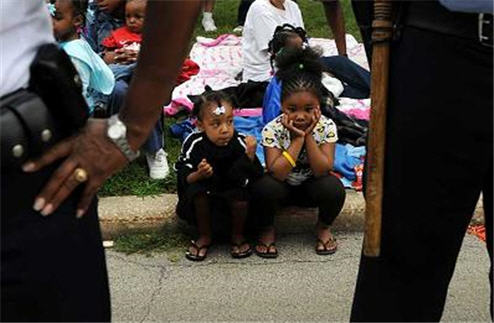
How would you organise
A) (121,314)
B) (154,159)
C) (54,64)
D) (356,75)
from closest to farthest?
1. (54,64)
2. (121,314)
3. (154,159)
4. (356,75)

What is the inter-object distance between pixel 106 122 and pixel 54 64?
130 millimetres

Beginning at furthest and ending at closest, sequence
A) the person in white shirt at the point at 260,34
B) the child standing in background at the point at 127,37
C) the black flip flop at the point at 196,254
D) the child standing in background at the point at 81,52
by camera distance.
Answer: the person in white shirt at the point at 260,34 < the child standing in background at the point at 127,37 < the child standing in background at the point at 81,52 < the black flip flop at the point at 196,254

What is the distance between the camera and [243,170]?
11.2 ft

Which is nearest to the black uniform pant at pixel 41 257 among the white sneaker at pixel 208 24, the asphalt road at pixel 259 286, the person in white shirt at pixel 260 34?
the asphalt road at pixel 259 286

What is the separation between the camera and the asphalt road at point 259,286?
293cm

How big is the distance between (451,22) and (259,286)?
1.91 m

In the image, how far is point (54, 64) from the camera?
4.19ft

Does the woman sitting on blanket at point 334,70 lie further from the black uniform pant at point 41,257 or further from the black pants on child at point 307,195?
the black uniform pant at point 41,257

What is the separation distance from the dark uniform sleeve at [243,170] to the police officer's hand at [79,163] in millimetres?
2085

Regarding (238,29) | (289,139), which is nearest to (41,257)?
(289,139)

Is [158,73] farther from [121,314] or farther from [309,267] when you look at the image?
[309,267]

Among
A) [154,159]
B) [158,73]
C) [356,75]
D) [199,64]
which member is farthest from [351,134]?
[158,73]

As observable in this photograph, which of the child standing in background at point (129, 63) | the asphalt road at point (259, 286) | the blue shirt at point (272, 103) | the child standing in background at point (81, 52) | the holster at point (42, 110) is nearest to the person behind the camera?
the holster at point (42, 110)

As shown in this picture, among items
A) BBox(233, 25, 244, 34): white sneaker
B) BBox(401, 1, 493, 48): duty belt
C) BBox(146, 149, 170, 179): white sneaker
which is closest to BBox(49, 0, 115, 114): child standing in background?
BBox(146, 149, 170, 179): white sneaker
